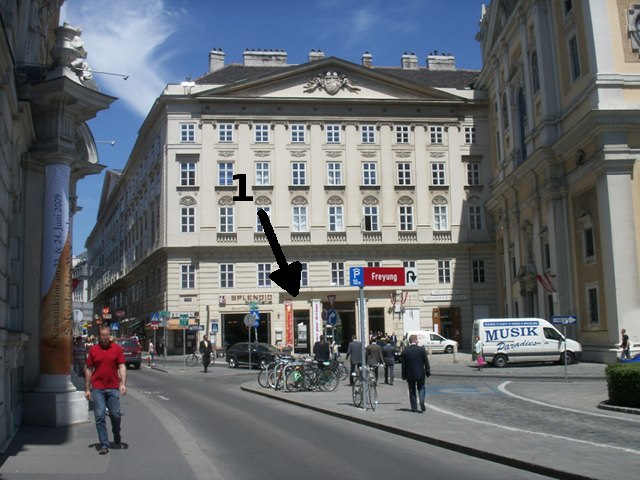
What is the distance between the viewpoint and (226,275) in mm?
53750

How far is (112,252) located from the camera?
91.4 m

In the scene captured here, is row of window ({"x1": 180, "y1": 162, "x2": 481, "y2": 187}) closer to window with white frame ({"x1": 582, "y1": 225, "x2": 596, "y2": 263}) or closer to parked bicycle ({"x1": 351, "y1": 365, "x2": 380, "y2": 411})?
window with white frame ({"x1": 582, "y1": 225, "x2": 596, "y2": 263})

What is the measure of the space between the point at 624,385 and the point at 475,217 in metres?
41.0

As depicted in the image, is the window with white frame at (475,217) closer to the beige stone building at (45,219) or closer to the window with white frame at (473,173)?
the window with white frame at (473,173)

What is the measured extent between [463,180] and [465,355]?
15481 millimetres

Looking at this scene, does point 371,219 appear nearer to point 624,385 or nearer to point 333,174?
point 333,174

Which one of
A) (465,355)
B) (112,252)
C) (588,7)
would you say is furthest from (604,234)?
(112,252)

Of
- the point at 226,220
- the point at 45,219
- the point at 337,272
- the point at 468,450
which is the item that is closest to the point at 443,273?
the point at 337,272

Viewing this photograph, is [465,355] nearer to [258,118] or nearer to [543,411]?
[258,118]

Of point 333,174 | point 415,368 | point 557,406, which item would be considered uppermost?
point 333,174

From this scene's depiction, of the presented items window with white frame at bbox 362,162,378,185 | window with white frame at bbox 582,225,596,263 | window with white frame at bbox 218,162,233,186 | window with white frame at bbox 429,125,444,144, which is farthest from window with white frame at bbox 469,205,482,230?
window with white frame at bbox 218,162,233,186

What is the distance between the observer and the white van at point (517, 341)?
34844 millimetres

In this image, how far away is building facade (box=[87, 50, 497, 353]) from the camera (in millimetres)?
53750

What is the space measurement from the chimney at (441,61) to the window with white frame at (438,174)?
1570 centimetres
